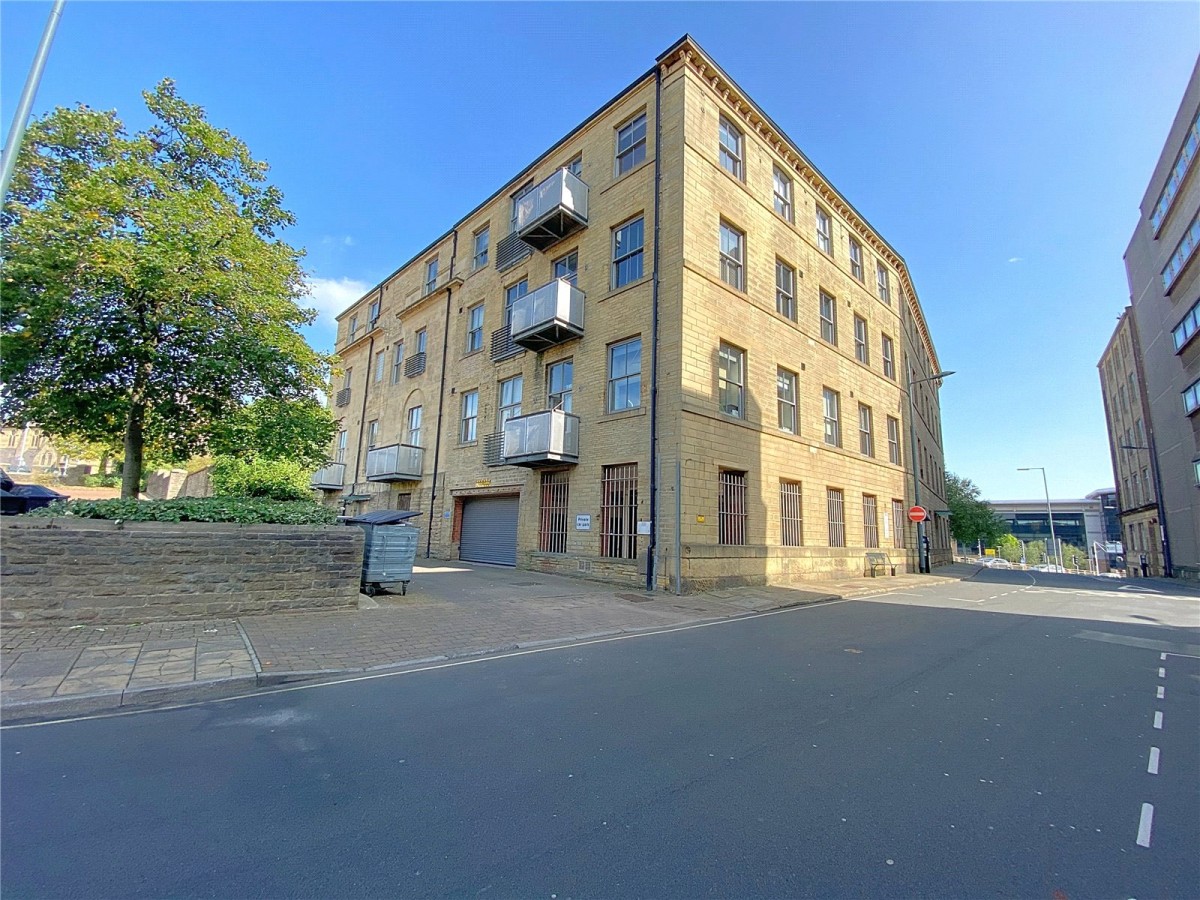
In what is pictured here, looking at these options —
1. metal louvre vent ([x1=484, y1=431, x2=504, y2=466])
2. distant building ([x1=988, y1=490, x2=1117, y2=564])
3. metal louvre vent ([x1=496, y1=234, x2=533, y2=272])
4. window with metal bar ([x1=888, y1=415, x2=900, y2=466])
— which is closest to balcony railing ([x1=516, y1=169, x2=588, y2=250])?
metal louvre vent ([x1=496, y1=234, x2=533, y2=272])

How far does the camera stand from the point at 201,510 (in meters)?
7.84

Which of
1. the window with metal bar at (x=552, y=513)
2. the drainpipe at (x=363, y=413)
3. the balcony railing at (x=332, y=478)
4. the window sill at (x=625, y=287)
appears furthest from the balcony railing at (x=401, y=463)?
the window sill at (x=625, y=287)

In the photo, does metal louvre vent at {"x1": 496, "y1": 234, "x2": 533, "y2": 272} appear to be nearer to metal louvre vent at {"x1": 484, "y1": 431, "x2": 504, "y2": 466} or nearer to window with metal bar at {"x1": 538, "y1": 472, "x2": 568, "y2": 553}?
metal louvre vent at {"x1": 484, "y1": 431, "x2": 504, "y2": 466}

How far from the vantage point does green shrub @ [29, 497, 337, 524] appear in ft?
23.8

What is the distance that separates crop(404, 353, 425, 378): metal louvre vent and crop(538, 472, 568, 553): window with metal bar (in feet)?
35.7

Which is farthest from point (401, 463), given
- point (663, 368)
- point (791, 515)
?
point (791, 515)

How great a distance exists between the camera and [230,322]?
33.2ft

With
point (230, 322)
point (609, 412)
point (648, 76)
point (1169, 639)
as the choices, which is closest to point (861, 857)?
point (1169, 639)

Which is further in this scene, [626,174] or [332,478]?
[332,478]

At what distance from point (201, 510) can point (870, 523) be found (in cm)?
2114

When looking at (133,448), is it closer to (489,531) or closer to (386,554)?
(386,554)

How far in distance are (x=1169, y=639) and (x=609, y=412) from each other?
1179 centimetres

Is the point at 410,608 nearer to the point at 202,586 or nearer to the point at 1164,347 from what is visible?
the point at 202,586

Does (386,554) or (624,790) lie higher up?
(386,554)
